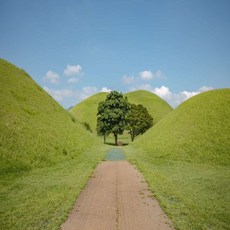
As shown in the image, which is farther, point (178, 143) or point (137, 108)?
point (137, 108)

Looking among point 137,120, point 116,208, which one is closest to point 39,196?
point 116,208

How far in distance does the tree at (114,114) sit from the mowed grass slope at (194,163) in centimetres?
1400

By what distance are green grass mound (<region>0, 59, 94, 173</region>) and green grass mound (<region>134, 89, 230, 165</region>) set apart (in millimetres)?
10966

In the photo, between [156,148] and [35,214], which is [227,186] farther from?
[156,148]

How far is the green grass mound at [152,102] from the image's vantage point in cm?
12962

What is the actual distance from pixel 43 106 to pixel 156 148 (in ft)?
59.2

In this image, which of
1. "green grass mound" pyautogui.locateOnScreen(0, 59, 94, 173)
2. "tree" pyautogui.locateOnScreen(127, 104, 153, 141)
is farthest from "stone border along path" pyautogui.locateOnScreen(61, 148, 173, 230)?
"tree" pyautogui.locateOnScreen(127, 104, 153, 141)

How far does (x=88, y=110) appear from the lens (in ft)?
446

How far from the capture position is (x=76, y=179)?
15000 millimetres

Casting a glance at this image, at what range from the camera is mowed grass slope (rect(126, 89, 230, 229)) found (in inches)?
382

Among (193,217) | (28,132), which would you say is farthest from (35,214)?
(28,132)

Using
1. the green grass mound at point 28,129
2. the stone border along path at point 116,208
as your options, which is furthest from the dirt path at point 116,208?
the green grass mound at point 28,129

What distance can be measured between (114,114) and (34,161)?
32.1 m

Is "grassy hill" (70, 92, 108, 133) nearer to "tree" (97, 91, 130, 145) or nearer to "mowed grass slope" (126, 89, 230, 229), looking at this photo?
"tree" (97, 91, 130, 145)
